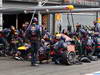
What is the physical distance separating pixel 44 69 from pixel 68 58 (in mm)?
1537

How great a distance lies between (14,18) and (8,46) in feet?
27.8

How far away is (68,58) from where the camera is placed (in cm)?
1424

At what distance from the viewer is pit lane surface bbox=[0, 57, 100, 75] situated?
12188 millimetres

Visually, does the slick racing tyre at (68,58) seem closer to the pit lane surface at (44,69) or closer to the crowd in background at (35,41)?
the pit lane surface at (44,69)

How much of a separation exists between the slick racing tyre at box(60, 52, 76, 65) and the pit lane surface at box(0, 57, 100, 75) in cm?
32

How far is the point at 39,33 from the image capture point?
13656 mm

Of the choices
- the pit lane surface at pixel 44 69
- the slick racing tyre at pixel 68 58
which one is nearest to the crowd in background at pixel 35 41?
the pit lane surface at pixel 44 69

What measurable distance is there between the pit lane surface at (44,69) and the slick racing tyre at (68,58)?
0.32 meters

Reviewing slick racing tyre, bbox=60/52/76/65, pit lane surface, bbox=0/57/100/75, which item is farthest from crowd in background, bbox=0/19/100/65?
slick racing tyre, bbox=60/52/76/65

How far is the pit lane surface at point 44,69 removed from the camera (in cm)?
1219

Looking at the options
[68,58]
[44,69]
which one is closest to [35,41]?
[44,69]

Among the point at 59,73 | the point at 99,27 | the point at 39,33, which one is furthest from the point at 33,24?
the point at 99,27

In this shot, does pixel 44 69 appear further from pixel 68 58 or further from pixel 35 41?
pixel 68 58

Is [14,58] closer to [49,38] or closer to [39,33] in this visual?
[49,38]
